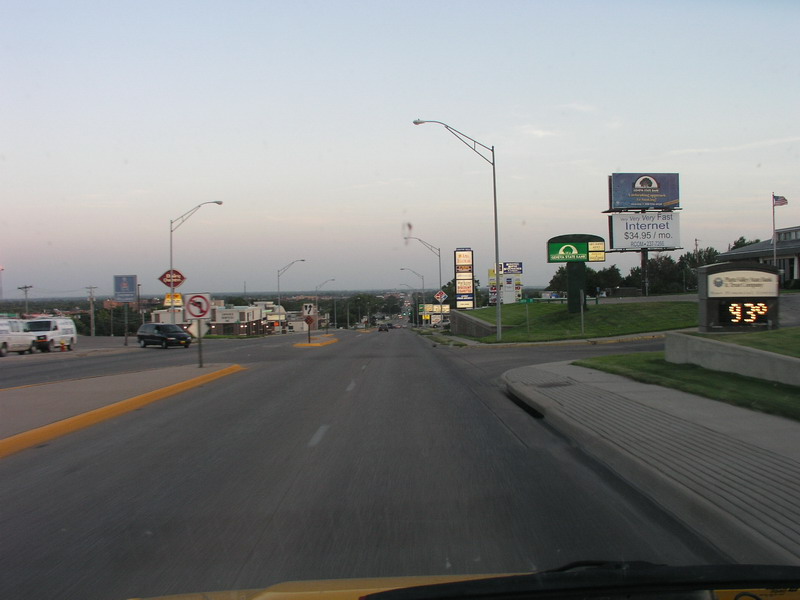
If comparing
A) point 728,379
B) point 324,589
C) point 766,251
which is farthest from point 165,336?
point 766,251

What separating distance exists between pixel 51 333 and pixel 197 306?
2421cm

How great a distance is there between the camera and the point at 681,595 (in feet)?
11.2

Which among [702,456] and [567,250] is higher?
[567,250]

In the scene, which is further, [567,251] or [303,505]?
[567,251]

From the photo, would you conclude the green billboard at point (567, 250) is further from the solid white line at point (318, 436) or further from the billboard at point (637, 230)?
the solid white line at point (318, 436)

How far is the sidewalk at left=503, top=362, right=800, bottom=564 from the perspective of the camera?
17.7ft

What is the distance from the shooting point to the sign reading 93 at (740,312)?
20.5 m

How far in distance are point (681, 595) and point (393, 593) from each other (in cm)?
150

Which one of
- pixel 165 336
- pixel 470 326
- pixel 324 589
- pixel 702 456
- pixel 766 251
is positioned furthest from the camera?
pixel 766 251

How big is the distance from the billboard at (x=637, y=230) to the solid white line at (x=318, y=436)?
1837 inches

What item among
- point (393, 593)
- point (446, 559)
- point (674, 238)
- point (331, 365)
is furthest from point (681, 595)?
point (674, 238)

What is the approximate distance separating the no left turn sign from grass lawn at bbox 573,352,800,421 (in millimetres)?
12522

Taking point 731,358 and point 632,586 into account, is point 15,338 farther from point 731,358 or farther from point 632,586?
point 632,586

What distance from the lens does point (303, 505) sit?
21.6 ft
